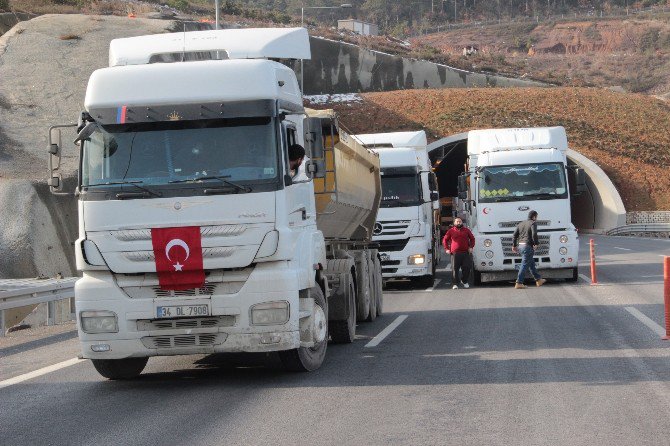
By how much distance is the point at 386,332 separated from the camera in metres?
15.8

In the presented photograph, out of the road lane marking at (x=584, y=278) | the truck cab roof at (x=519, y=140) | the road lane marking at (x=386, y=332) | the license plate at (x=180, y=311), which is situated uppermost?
the truck cab roof at (x=519, y=140)

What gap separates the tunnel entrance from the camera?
202 feet

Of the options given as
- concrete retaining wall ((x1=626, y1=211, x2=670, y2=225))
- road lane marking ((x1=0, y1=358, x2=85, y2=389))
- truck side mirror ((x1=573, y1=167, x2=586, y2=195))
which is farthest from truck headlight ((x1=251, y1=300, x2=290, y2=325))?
concrete retaining wall ((x1=626, y1=211, x2=670, y2=225))

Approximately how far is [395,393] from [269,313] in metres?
1.50

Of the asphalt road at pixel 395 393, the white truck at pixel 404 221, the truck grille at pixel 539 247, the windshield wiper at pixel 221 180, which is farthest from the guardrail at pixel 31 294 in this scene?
the truck grille at pixel 539 247

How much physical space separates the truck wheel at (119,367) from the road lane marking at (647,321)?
22.6 ft

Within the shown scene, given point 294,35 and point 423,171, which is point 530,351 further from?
point 423,171

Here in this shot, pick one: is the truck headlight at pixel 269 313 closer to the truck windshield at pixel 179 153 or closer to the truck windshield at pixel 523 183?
the truck windshield at pixel 179 153

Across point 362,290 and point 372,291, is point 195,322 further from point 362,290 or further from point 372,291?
point 372,291

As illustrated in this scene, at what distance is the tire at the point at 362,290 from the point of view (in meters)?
16.8

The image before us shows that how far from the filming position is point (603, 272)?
96.9 ft

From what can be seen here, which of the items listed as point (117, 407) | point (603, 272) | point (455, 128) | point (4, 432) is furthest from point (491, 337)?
point (455, 128)

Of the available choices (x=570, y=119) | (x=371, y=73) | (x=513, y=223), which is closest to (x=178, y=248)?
(x=513, y=223)

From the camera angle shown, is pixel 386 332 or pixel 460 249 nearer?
pixel 386 332
